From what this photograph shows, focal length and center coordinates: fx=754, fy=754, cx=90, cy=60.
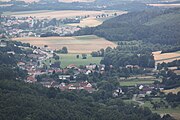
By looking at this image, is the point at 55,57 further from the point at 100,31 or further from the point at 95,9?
the point at 95,9

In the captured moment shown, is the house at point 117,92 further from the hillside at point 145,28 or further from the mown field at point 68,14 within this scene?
the mown field at point 68,14

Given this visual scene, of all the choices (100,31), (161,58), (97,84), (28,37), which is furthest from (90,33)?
(97,84)

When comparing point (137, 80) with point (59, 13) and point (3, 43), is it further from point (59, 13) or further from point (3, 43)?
point (59, 13)

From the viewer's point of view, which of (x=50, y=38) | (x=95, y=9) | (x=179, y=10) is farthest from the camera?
(x=95, y=9)

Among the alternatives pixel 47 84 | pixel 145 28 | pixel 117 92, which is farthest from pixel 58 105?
pixel 145 28

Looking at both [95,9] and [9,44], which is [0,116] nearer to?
[9,44]

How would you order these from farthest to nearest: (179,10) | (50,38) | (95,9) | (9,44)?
(95,9)
(179,10)
(50,38)
(9,44)

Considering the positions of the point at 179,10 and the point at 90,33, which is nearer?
the point at 90,33

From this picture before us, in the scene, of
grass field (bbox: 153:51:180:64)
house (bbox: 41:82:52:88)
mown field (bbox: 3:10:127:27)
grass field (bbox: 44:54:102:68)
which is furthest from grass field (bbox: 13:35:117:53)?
mown field (bbox: 3:10:127:27)
